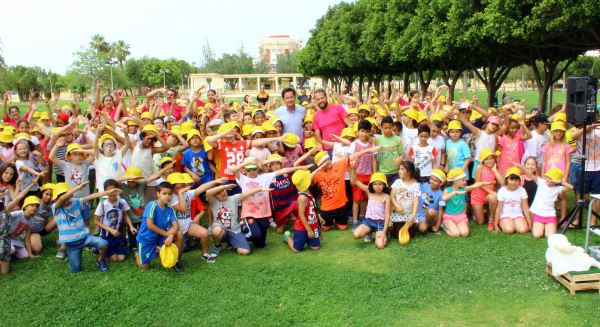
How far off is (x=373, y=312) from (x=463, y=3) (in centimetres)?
1279

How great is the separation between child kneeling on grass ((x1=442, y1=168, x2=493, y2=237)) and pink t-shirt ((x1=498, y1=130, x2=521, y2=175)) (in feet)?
2.62

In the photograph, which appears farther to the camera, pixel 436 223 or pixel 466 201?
pixel 466 201

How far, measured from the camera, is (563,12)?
38.4 ft

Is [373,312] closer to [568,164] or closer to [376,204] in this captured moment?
[376,204]

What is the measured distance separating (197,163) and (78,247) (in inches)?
80.4

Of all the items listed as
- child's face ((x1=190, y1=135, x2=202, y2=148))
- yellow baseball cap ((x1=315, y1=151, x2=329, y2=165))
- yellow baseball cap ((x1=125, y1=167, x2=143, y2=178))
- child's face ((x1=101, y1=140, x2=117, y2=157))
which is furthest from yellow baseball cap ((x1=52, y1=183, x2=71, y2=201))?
yellow baseball cap ((x1=315, y1=151, x2=329, y2=165))

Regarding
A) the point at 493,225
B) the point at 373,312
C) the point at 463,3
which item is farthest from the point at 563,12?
the point at 373,312

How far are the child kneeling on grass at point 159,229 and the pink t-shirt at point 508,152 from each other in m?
5.02

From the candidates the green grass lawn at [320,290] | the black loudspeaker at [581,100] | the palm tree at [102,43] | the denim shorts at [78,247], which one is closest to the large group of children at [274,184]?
the denim shorts at [78,247]

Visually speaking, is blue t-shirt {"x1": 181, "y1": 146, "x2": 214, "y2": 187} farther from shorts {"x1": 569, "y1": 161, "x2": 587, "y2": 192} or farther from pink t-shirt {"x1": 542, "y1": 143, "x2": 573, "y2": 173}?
shorts {"x1": 569, "y1": 161, "x2": 587, "y2": 192}

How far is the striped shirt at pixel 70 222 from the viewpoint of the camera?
591cm

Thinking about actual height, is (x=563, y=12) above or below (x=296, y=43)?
below

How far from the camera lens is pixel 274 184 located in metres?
7.30

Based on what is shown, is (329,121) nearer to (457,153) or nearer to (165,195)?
(457,153)
